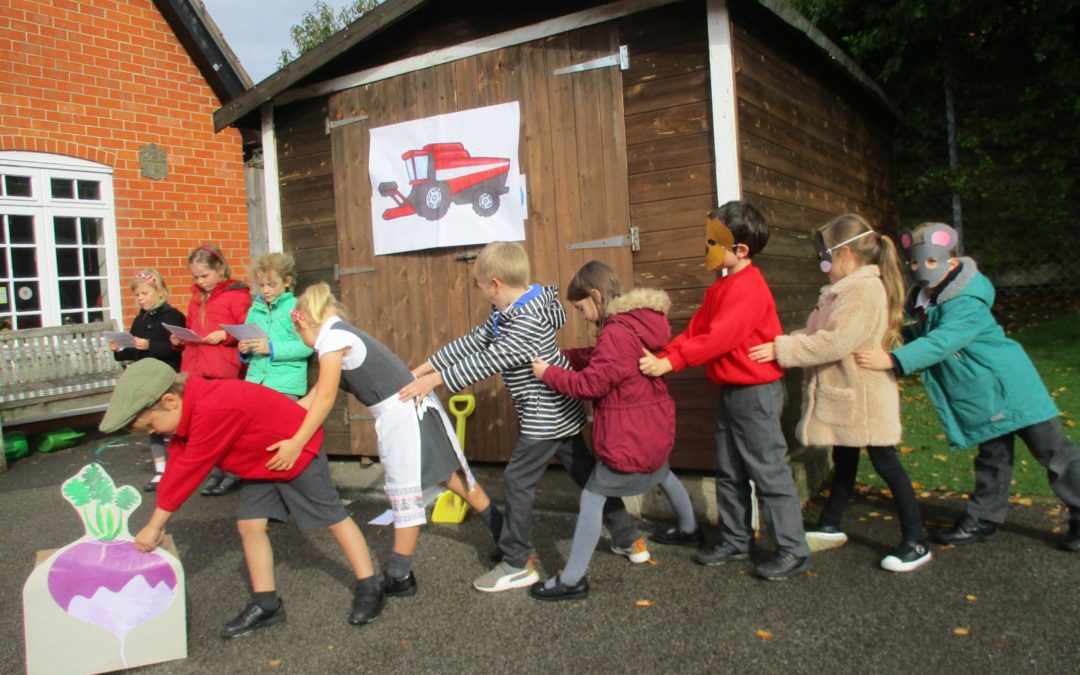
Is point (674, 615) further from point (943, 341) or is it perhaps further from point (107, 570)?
point (107, 570)

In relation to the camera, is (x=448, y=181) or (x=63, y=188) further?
(x=63, y=188)

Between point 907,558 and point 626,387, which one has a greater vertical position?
point 626,387

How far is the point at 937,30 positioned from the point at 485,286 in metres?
8.24

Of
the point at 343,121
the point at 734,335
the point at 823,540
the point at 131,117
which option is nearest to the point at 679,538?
the point at 823,540

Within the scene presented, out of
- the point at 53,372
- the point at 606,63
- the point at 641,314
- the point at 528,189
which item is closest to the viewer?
the point at 641,314

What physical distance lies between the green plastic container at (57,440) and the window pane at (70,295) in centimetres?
160

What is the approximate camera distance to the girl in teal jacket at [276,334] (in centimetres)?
550

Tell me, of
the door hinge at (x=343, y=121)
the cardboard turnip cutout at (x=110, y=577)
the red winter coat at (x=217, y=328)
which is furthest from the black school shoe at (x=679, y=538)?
the door hinge at (x=343, y=121)

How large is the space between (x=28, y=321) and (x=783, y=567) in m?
8.66

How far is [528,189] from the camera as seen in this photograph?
520 cm

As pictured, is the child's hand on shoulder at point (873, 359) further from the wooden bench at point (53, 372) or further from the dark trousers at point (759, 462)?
the wooden bench at point (53, 372)

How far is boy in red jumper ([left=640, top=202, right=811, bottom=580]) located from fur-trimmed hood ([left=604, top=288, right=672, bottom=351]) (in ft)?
0.28

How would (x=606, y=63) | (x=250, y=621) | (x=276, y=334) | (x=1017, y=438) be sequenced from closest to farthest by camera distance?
(x=250, y=621) < (x=606, y=63) < (x=276, y=334) < (x=1017, y=438)

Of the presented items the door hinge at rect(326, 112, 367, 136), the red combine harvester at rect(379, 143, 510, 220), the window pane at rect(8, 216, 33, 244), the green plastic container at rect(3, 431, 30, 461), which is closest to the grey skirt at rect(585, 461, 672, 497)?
the red combine harvester at rect(379, 143, 510, 220)
